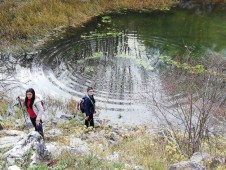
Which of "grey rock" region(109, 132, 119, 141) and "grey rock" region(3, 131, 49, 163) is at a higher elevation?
"grey rock" region(3, 131, 49, 163)

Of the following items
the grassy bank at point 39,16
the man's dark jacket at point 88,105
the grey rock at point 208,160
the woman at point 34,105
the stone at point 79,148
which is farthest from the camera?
the grassy bank at point 39,16

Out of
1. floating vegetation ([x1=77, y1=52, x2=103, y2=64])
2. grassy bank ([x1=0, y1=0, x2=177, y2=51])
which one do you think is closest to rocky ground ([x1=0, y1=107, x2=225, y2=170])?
floating vegetation ([x1=77, y1=52, x2=103, y2=64])

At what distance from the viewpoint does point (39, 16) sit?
24.3m

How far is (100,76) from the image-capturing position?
57.5ft

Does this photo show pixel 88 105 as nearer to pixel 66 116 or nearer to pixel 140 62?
pixel 66 116

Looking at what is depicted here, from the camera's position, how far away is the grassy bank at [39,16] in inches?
869

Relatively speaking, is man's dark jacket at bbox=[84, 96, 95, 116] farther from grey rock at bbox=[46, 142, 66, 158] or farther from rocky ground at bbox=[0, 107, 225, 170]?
grey rock at bbox=[46, 142, 66, 158]

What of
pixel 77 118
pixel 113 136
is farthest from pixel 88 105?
pixel 77 118

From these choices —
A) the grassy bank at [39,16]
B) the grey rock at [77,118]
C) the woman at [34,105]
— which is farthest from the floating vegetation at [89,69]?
the woman at [34,105]

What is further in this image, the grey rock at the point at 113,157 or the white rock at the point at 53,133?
the white rock at the point at 53,133

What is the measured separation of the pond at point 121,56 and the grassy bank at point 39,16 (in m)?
1.20

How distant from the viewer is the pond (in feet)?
51.6

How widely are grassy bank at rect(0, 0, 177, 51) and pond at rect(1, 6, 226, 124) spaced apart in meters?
1.20

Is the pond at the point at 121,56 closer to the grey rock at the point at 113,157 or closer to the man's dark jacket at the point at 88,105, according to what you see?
the man's dark jacket at the point at 88,105
